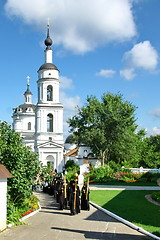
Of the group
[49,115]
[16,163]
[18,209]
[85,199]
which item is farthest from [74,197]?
[49,115]

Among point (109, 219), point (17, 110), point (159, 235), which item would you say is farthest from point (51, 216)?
point (17, 110)

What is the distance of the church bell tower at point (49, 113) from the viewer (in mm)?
43156

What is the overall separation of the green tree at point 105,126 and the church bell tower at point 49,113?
254 inches

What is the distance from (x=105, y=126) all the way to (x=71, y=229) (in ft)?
89.0

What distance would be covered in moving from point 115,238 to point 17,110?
58.7 meters

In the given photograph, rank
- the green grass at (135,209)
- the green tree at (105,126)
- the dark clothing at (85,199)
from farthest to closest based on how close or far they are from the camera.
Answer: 1. the green tree at (105,126)
2. the dark clothing at (85,199)
3. the green grass at (135,209)

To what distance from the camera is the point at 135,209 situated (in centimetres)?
1267

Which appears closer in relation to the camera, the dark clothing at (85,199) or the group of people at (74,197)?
the group of people at (74,197)

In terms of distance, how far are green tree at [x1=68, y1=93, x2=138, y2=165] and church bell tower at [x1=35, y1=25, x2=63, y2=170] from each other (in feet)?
21.1

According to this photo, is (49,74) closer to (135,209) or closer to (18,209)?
(135,209)

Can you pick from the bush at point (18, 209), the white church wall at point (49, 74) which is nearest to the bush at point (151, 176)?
the bush at point (18, 209)

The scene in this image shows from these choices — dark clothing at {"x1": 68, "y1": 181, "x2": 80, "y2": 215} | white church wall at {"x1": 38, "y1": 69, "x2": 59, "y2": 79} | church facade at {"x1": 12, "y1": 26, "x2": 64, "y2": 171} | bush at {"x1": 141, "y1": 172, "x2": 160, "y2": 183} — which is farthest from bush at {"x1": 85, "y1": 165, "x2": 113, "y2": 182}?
white church wall at {"x1": 38, "y1": 69, "x2": 59, "y2": 79}

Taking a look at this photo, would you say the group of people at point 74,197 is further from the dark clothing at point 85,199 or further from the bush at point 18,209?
the bush at point 18,209

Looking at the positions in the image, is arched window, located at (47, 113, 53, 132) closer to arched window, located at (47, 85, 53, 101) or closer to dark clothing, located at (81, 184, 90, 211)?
arched window, located at (47, 85, 53, 101)
